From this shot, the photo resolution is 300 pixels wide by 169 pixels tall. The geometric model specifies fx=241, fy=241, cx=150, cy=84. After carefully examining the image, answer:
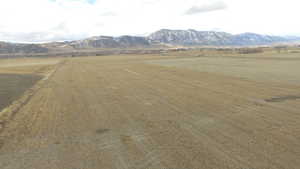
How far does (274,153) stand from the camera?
5.83m

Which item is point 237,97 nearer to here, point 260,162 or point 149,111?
point 149,111

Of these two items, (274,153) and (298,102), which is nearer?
(274,153)

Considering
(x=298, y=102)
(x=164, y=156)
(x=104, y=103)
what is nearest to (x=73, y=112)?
(x=104, y=103)

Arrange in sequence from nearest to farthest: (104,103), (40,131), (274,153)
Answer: (274,153), (40,131), (104,103)

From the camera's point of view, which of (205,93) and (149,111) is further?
(205,93)

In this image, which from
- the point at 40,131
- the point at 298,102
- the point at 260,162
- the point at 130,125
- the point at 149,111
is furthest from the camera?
the point at 298,102

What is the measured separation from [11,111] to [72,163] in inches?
262

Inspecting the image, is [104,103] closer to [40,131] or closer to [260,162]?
[40,131]

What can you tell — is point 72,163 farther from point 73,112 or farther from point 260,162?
point 73,112

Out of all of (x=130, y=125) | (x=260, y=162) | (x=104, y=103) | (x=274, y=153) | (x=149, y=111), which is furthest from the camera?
(x=104, y=103)

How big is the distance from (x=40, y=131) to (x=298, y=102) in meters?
11.0

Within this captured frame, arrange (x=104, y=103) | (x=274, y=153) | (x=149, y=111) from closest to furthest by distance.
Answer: (x=274, y=153)
(x=149, y=111)
(x=104, y=103)

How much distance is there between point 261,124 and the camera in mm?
8102

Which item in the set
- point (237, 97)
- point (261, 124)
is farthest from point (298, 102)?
point (261, 124)
